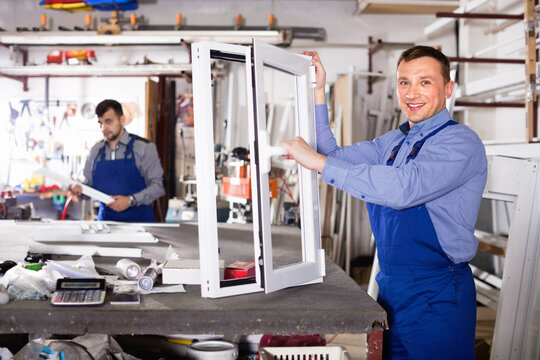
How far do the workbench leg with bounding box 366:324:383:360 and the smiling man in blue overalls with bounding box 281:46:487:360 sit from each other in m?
0.25

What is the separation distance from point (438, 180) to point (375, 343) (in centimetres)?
49

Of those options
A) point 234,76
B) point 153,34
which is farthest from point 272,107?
point 153,34

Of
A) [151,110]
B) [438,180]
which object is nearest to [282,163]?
[151,110]

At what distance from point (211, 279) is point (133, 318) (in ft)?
0.75

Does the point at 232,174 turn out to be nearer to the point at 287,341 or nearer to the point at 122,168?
the point at 122,168

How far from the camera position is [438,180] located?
142 cm

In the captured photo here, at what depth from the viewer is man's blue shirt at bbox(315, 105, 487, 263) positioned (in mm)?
1405

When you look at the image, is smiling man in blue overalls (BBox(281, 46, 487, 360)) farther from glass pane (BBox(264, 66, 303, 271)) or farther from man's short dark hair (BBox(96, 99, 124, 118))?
man's short dark hair (BBox(96, 99, 124, 118))

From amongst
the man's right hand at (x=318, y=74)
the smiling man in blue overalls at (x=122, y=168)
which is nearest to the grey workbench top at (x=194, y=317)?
the man's right hand at (x=318, y=74)

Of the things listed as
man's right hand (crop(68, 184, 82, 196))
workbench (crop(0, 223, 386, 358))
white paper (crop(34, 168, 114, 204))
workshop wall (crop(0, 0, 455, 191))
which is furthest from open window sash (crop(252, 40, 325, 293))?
workshop wall (crop(0, 0, 455, 191))

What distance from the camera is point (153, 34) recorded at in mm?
5133

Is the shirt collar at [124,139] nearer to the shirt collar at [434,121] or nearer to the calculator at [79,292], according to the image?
the calculator at [79,292]

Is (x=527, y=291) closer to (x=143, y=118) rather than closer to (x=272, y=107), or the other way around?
(x=272, y=107)

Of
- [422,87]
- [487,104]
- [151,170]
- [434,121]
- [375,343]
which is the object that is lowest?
[375,343]
